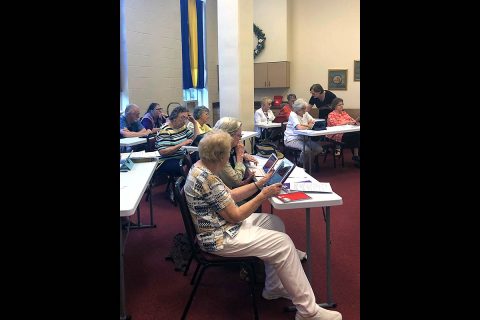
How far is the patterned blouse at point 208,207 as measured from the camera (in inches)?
85.3

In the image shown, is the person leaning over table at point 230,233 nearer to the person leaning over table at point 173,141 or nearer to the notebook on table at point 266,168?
the notebook on table at point 266,168

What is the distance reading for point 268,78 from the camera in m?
9.55

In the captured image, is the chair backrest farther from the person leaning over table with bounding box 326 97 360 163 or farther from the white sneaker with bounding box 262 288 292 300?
the person leaning over table with bounding box 326 97 360 163

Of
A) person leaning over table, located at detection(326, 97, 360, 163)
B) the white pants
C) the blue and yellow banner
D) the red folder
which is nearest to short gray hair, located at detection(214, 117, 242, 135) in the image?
the red folder

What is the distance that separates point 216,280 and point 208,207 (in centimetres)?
90

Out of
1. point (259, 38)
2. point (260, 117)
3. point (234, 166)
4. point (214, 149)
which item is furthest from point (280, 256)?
point (259, 38)

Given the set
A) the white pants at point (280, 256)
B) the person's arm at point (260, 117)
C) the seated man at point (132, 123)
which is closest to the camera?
the white pants at point (280, 256)

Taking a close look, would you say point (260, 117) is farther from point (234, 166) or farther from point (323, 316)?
point (323, 316)

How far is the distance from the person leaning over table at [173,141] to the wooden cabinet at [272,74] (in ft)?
17.1

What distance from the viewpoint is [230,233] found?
2189 mm

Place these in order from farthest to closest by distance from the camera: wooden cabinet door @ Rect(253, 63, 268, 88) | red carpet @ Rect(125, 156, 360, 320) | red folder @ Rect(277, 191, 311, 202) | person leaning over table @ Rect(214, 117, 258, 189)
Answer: wooden cabinet door @ Rect(253, 63, 268, 88)
person leaning over table @ Rect(214, 117, 258, 189)
red carpet @ Rect(125, 156, 360, 320)
red folder @ Rect(277, 191, 311, 202)

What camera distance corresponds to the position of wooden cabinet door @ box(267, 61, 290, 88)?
30.6ft

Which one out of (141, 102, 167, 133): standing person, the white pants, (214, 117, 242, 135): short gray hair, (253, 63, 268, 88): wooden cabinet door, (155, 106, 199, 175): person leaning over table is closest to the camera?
the white pants

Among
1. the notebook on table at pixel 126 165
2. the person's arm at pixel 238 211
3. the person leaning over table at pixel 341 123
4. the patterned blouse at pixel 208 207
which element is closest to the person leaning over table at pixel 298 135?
the person leaning over table at pixel 341 123
